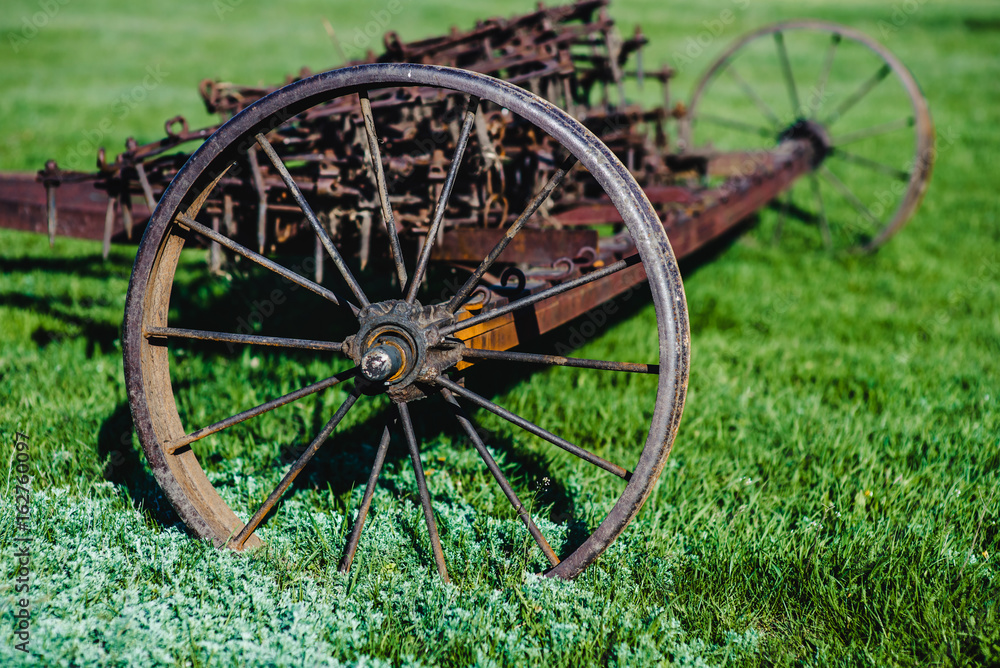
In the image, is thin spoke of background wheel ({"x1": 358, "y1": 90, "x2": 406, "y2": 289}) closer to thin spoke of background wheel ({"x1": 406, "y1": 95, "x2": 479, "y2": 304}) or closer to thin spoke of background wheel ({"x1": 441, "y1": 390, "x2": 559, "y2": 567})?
thin spoke of background wheel ({"x1": 406, "y1": 95, "x2": 479, "y2": 304})

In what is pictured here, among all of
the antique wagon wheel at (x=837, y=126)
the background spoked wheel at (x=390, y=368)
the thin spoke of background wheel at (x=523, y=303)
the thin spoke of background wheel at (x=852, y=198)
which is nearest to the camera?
the background spoked wheel at (x=390, y=368)

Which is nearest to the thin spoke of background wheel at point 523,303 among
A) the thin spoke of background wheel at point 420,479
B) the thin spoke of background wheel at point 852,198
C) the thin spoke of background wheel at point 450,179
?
the thin spoke of background wheel at point 450,179

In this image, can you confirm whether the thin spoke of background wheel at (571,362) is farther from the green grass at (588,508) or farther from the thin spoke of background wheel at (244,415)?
the green grass at (588,508)

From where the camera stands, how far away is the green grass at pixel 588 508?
182cm

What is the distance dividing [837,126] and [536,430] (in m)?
10.4

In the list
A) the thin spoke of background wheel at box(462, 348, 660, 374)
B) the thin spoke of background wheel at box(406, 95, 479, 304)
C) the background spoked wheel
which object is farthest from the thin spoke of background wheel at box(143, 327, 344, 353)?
the thin spoke of background wheel at box(462, 348, 660, 374)

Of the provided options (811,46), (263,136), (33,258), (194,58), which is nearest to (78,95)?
(194,58)

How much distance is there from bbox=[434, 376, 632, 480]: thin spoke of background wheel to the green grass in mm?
355

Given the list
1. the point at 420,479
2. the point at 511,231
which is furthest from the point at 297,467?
the point at 511,231

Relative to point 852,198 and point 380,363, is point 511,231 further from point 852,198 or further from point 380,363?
point 852,198

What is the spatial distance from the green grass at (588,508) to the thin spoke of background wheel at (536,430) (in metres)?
0.36

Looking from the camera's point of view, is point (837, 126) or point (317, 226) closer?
point (317, 226)

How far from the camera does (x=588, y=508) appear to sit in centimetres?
236

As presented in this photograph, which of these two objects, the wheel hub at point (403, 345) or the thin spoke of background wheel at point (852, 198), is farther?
the thin spoke of background wheel at point (852, 198)
